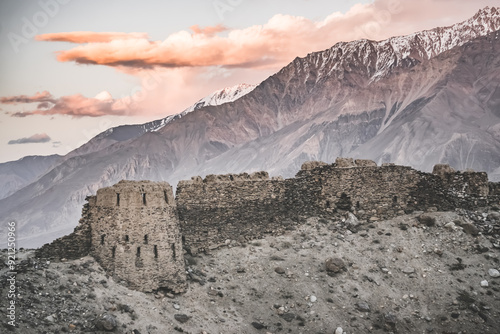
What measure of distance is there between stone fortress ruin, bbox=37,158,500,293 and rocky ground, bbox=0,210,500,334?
71 cm

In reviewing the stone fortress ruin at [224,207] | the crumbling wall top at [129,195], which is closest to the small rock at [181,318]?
the stone fortress ruin at [224,207]

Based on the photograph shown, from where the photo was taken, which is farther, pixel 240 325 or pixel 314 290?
pixel 314 290

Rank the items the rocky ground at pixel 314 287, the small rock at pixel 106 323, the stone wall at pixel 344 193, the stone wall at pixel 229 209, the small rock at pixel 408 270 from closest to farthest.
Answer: the small rock at pixel 106 323 < the rocky ground at pixel 314 287 < the small rock at pixel 408 270 < the stone wall at pixel 229 209 < the stone wall at pixel 344 193

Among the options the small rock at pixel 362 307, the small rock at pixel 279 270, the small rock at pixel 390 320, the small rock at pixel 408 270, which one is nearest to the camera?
the small rock at pixel 390 320

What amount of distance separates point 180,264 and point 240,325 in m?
3.90

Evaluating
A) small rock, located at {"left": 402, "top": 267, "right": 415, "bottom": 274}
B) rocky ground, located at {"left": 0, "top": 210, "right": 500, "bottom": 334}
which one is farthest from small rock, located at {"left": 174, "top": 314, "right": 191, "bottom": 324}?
small rock, located at {"left": 402, "top": 267, "right": 415, "bottom": 274}

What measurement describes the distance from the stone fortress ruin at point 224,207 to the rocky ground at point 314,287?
714 mm

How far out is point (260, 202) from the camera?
35.2 m

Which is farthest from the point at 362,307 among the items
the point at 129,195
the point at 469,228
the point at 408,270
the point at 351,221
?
the point at 129,195

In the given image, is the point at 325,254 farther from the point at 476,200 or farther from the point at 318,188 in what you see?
the point at 476,200

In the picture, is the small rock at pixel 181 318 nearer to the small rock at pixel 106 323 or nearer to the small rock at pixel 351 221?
the small rock at pixel 106 323

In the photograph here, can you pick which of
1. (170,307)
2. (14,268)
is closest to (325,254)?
(170,307)

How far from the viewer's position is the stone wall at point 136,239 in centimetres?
2811

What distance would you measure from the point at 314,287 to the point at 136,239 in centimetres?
852
